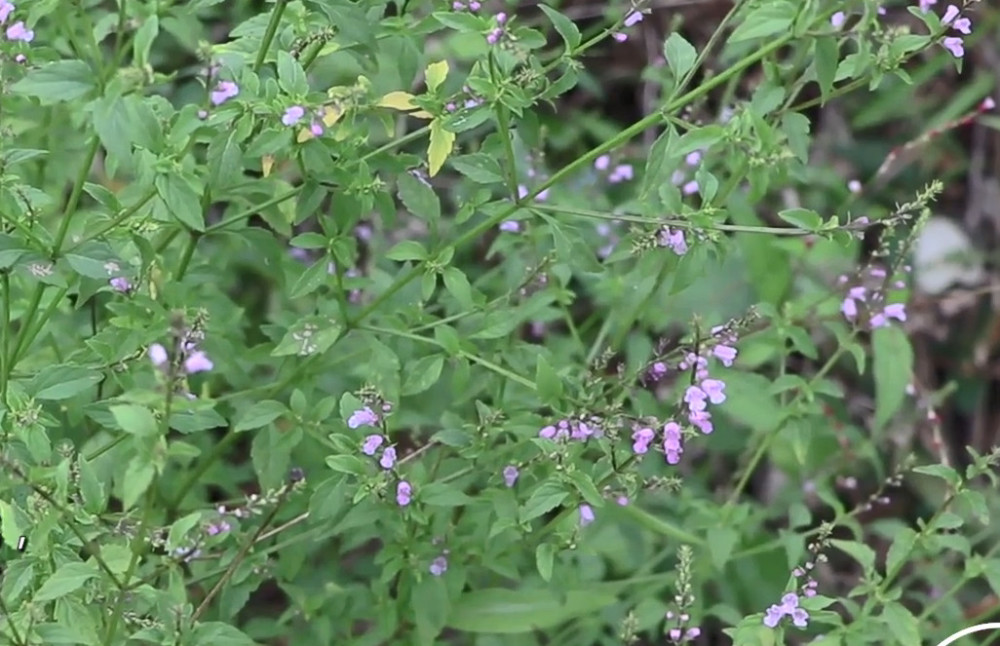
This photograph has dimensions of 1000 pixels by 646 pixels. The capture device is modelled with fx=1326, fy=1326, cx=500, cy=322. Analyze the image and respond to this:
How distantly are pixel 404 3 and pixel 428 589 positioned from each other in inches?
38.7

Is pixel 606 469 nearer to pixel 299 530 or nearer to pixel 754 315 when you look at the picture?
pixel 754 315

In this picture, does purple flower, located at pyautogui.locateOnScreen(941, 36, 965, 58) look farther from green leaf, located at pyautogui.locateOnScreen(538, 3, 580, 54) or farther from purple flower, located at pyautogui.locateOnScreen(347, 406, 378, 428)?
purple flower, located at pyautogui.locateOnScreen(347, 406, 378, 428)

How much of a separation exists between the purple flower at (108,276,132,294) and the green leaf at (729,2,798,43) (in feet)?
3.17

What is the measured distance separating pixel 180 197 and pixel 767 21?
85 centimetres

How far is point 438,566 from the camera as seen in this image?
7.41 ft

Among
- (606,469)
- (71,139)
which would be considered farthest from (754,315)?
(71,139)

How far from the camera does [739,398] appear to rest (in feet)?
10.1

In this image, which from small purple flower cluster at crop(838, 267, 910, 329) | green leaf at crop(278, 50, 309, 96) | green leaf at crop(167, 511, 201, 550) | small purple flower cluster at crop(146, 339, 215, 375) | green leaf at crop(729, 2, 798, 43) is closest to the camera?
small purple flower cluster at crop(146, 339, 215, 375)

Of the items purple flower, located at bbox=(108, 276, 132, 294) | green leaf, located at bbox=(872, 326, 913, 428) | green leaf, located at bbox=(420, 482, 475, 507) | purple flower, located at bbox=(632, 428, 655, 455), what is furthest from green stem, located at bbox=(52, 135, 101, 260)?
green leaf, located at bbox=(872, 326, 913, 428)

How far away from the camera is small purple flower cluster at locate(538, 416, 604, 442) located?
2.01 m

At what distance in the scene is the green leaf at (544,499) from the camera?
1950 mm

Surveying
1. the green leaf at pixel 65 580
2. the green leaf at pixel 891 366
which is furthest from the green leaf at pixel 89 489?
the green leaf at pixel 891 366

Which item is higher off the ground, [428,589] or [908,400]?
[428,589]

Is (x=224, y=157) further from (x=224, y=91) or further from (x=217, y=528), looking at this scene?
(x=217, y=528)
